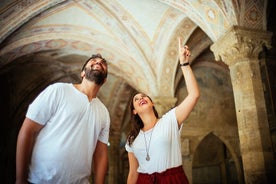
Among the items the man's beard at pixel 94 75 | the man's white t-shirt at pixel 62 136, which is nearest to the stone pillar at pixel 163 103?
the man's beard at pixel 94 75

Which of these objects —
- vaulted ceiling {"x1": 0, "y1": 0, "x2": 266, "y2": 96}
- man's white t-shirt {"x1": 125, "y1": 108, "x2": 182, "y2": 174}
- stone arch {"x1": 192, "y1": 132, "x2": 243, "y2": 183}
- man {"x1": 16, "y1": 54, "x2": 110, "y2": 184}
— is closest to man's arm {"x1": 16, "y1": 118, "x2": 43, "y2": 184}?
man {"x1": 16, "y1": 54, "x2": 110, "y2": 184}

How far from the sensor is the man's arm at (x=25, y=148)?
5.89 feet

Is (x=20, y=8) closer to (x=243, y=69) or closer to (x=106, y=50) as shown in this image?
(x=106, y=50)

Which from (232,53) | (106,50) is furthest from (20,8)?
(232,53)

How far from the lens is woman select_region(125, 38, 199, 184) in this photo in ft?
7.22

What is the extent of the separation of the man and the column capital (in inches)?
167

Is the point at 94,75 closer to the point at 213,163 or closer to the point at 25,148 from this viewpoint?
the point at 25,148

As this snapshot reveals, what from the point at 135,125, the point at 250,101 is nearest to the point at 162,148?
the point at 135,125

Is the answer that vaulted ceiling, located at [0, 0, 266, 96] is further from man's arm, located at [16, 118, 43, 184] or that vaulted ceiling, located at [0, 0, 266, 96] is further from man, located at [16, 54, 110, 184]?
man's arm, located at [16, 118, 43, 184]

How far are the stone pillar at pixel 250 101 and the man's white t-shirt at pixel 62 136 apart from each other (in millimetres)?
3903

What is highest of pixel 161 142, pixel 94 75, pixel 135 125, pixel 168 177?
pixel 94 75

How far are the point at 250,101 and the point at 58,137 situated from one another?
4.30 metres

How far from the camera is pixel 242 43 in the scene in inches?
223

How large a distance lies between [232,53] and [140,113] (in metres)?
3.79
